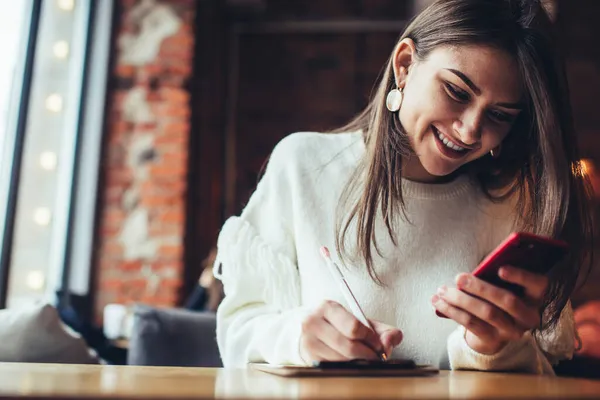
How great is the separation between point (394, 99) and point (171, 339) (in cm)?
122

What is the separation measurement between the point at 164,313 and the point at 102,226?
59.1 inches

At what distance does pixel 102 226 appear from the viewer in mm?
3482

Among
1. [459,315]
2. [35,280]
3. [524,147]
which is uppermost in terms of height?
[524,147]

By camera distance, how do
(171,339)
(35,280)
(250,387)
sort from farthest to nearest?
(35,280) → (171,339) → (250,387)

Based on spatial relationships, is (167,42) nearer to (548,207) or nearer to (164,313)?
(164,313)

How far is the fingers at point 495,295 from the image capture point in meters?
0.83

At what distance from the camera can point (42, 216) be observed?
2988 millimetres

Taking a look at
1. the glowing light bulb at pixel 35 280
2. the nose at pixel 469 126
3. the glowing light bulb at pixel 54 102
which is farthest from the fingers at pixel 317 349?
the glowing light bulb at pixel 54 102

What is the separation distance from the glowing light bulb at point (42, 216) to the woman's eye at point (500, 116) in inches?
92.3

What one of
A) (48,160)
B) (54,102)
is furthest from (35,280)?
(54,102)

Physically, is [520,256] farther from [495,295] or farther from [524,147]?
[524,147]

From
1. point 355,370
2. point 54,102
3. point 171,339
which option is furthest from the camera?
point 54,102

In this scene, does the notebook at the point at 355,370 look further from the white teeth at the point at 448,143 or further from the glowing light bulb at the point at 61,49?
the glowing light bulb at the point at 61,49

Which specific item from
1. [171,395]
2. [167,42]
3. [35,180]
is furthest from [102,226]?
[171,395]
